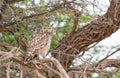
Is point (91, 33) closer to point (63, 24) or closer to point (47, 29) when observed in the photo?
point (63, 24)

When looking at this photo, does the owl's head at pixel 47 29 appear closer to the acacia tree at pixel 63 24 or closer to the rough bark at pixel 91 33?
the acacia tree at pixel 63 24

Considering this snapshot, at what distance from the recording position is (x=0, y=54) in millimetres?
1898

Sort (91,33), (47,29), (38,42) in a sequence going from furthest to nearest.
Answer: (91,33) < (47,29) < (38,42)

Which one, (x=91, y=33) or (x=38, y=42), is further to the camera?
(x=91, y=33)

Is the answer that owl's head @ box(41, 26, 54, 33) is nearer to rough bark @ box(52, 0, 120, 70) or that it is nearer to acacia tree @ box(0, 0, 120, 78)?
acacia tree @ box(0, 0, 120, 78)

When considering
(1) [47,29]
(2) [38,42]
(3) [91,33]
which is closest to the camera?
(2) [38,42]

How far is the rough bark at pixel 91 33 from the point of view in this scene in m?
2.84

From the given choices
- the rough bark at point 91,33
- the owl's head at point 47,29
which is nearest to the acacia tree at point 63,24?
the rough bark at point 91,33

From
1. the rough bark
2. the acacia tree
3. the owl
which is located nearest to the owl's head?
the owl

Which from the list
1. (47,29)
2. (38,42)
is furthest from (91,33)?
(38,42)

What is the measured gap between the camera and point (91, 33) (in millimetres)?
2938

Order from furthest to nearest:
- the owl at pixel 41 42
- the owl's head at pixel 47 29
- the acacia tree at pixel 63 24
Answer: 1. the acacia tree at pixel 63 24
2. the owl's head at pixel 47 29
3. the owl at pixel 41 42

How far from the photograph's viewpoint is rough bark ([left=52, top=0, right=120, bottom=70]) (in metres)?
2.84

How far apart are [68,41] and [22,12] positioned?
0.39 metres
